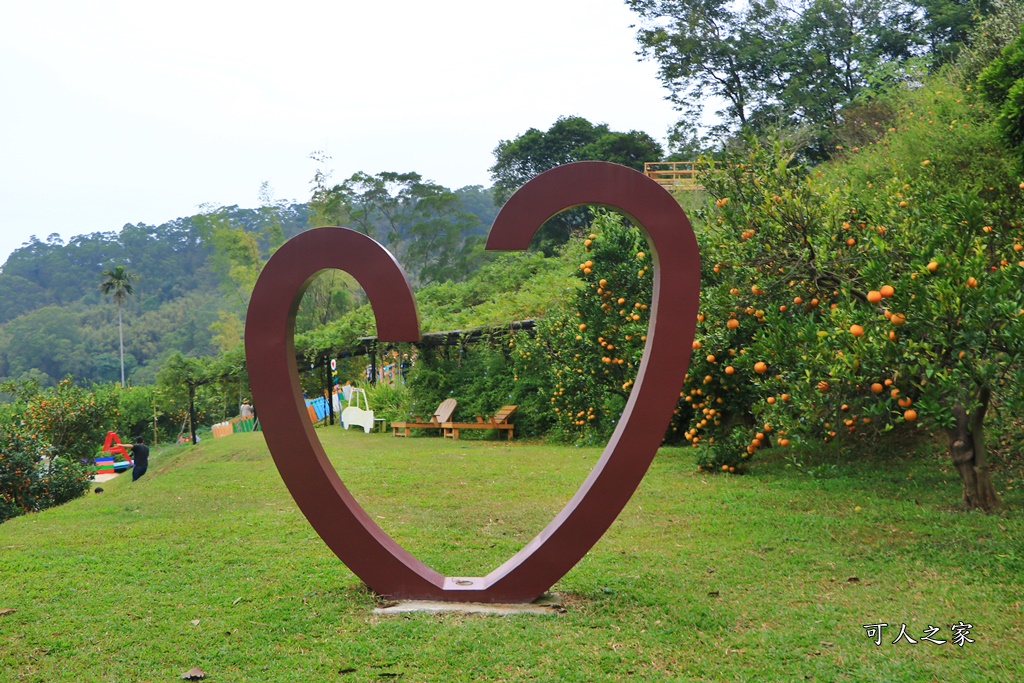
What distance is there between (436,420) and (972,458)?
10922 mm

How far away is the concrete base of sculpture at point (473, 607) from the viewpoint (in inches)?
185

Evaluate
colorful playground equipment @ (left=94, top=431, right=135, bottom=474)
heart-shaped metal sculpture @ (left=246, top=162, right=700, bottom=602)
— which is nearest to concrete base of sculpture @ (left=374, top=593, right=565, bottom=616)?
heart-shaped metal sculpture @ (left=246, top=162, right=700, bottom=602)

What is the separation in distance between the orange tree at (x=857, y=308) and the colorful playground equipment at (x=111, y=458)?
56.7ft

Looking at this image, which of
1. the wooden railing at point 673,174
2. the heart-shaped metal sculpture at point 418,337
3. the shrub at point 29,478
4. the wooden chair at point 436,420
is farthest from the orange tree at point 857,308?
the wooden railing at point 673,174

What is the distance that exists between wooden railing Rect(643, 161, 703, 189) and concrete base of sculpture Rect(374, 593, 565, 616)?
15828mm

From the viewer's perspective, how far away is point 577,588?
515cm

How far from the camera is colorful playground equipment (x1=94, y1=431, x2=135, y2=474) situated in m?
21.6

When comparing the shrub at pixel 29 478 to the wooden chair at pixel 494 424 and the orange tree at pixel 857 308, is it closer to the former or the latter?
the wooden chair at pixel 494 424

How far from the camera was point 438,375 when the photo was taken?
1683cm

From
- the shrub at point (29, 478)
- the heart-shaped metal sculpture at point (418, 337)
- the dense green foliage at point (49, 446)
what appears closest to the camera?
the heart-shaped metal sculpture at point (418, 337)

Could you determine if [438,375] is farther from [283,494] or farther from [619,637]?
[619,637]

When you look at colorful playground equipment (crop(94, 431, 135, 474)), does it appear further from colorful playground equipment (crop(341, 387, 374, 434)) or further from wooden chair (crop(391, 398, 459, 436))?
wooden chair (crop(391, 398, 459, 436))

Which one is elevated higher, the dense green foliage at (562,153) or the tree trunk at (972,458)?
the dense green foliage at (562,153)

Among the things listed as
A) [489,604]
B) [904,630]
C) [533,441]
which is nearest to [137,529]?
[489,604]
